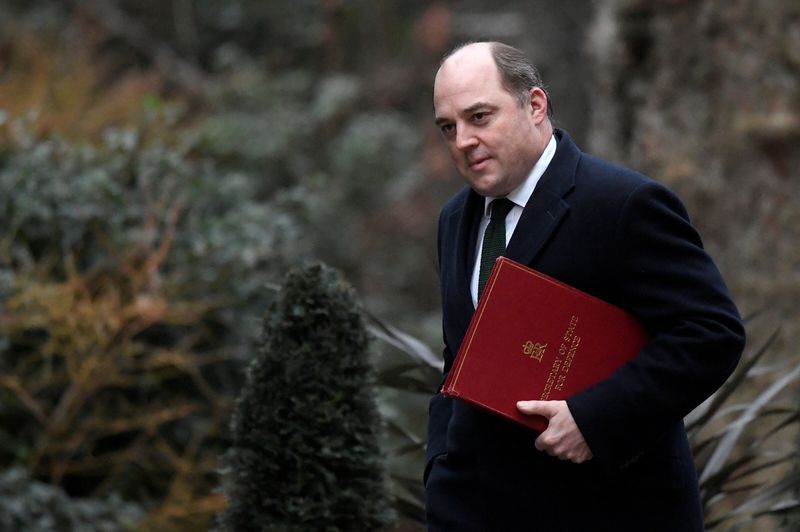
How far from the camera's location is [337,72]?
13789 millimetres

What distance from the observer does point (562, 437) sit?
2.44 m

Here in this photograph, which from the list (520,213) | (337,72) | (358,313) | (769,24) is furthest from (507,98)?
(337,72)

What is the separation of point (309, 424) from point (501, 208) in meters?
0.98

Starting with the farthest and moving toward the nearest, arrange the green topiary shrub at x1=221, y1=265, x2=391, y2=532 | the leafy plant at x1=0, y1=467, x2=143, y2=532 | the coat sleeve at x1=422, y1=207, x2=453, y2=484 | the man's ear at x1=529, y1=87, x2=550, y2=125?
1. the leafy plant at x1=0, y1=467, x2=143, y2=532
2. the green topiary shrub at x1=221, y1=265, x2=391, y2=532
3. the coat sleeve at x1=422, y1=207, x2=453, y2=484
4. the man's ear at x1=529, y1=87, x2=550, y2=125

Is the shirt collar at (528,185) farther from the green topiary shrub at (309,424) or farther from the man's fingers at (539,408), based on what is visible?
the green topiary shrub at (309,424)

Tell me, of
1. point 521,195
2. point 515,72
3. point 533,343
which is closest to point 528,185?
point 521,195

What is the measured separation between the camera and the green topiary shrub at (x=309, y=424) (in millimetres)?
3354

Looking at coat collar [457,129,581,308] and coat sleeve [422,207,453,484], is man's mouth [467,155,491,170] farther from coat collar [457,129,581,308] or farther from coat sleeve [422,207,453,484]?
coat sleeve [422,207,453,484]

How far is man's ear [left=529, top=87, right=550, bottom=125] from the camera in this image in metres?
2.66

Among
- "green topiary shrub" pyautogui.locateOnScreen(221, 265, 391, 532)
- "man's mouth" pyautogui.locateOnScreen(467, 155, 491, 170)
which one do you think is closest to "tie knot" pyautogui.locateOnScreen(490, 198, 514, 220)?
"man's mouth" pyautogui.locateOnScreen(467, 155, 491, 170)

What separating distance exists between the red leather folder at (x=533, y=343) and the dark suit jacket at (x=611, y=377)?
0.06 meters

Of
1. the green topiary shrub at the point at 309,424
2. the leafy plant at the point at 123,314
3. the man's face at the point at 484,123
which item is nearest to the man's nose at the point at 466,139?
the man's face at the point at 484,123

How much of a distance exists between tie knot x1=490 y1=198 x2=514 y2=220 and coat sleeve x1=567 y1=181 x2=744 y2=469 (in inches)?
12.0

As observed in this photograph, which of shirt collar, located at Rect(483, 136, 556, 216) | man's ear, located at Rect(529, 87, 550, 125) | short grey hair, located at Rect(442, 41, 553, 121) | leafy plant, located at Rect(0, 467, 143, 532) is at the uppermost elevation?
short grey hair, located at Rect(442, 41, 553, 121)
